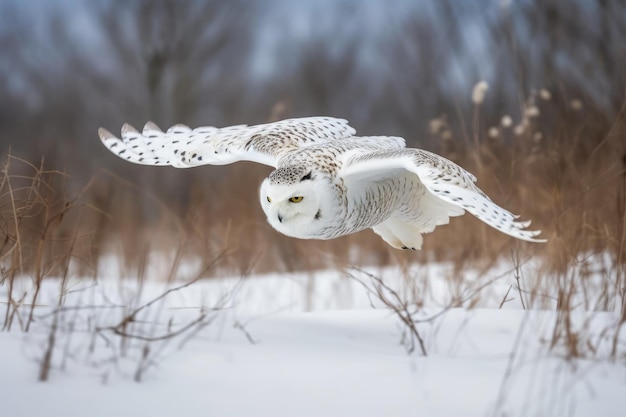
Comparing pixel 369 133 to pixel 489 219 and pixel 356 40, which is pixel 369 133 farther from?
pixel 489 219

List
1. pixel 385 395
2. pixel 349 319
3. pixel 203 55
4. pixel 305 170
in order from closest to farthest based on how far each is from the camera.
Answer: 1. pixel 385 395
2. pixel 305 170
3. pixel 349 319
4. pixel 203 55

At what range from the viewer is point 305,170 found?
9.23 feet

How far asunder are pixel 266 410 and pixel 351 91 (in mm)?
16499

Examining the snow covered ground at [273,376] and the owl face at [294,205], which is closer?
the snow covered ground at [273,376]

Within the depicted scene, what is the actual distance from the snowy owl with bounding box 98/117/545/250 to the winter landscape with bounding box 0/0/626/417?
26 cm

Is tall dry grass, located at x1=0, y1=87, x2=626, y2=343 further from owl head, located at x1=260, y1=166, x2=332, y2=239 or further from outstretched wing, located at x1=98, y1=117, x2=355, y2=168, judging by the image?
owl head, located at x1=260, y1=166, x2=332, y2=239

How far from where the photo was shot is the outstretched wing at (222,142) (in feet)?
11.4

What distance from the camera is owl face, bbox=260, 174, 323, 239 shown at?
273 centimetres

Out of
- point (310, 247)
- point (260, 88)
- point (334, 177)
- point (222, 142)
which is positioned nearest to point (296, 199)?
point (334, 177)

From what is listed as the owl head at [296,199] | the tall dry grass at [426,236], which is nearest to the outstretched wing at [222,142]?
the owl head at [296,199]

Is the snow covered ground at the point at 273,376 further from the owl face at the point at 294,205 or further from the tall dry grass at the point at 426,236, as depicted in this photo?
the tall dry grass at the point at 426,236

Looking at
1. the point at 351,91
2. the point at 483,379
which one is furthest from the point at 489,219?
the point at 351,91

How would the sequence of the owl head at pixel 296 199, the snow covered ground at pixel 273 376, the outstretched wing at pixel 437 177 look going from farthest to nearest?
the owl head at pixel 296 199 < the outstretched wing at pixel 437 177 < the snow covered ground at pixel 273 376

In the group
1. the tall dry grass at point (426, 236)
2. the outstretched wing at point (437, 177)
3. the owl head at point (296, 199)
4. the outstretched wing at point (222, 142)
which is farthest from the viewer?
the tall dry grass at point (426, 236)
